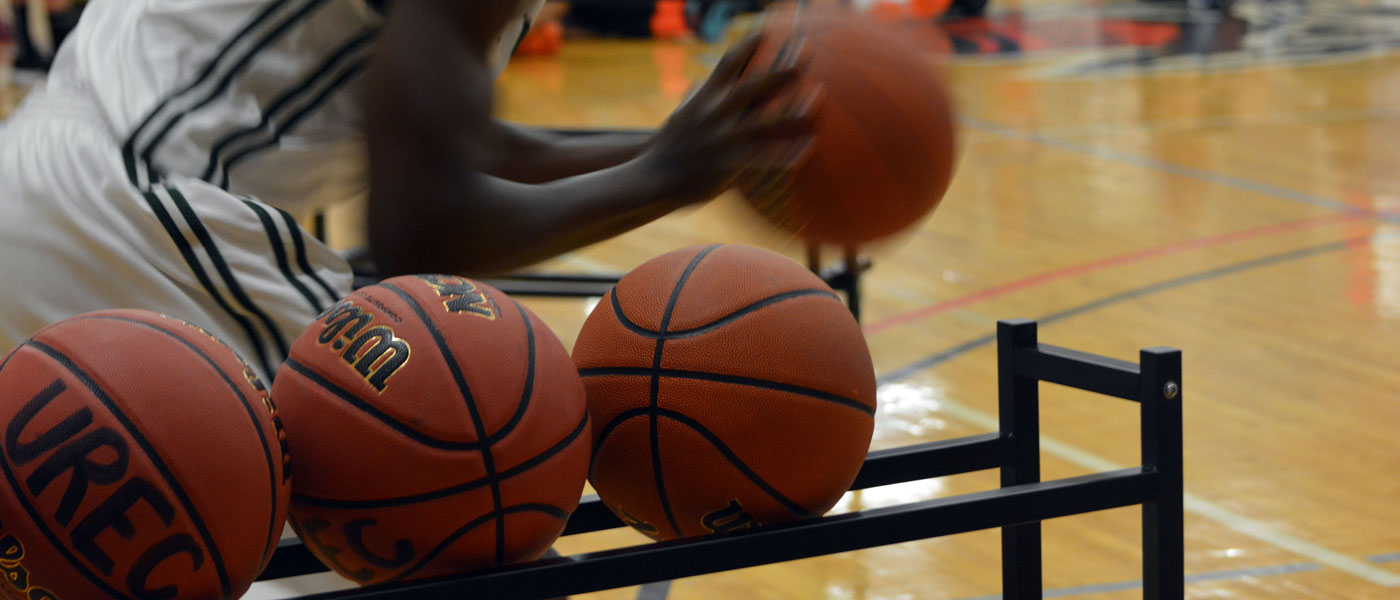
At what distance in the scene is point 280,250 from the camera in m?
1.78

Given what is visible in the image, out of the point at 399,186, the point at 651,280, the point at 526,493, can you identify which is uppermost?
the point at 399,186

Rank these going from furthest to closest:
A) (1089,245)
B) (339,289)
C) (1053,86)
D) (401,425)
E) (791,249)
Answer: (1053,86) < (1089,245) < (791,249) < (339,289) < (401,425)

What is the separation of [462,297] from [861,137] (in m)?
0.72

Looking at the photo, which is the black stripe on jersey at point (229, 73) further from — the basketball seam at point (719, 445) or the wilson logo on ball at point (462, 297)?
the basketball seam at point (719, 445)

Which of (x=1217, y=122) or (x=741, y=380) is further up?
(x=741, y=380)

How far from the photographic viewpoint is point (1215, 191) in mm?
5949

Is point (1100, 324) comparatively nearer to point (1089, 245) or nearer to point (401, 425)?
point (1089, 245)

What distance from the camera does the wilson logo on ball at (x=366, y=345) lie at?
136 cm

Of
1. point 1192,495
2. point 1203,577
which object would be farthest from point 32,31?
point 1203,577

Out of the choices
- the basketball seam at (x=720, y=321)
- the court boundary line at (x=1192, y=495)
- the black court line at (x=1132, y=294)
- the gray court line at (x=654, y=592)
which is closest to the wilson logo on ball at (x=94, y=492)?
the basketball seam at (x=720, y=321)

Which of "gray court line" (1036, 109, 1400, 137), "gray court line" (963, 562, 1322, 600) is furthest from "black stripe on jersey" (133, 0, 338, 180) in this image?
"gray court line" (1036, 109, 1400, 137)

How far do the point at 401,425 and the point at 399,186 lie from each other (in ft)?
0.93

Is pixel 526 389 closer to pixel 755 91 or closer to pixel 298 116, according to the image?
pixel 755 91

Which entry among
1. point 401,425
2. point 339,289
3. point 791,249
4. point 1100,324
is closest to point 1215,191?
point 1100,324
